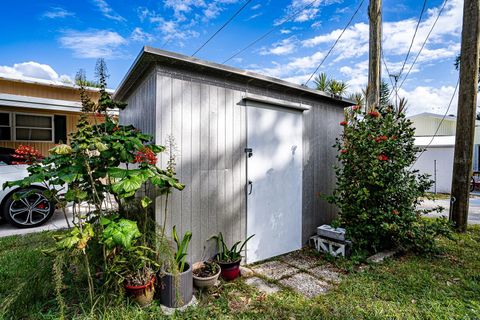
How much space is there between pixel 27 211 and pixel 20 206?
0.16 metres

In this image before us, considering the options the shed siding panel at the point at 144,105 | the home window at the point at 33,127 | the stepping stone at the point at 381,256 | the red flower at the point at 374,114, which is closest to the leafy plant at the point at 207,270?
the shed siding panel at the point at 144,105

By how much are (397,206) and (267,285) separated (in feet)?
7.52

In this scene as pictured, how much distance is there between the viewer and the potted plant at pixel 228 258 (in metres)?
2.74

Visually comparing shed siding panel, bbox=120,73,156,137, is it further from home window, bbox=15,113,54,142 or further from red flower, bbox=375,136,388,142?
home window, bbox=15,113,54,142

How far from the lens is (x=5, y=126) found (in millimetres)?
6668

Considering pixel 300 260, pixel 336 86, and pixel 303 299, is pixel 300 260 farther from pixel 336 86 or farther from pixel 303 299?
pixel 336 86

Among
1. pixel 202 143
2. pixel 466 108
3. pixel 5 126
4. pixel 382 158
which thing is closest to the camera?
pixel 202 143

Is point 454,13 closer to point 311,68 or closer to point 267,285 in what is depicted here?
point 311,68

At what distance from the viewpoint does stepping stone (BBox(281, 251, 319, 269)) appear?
3.27 metres

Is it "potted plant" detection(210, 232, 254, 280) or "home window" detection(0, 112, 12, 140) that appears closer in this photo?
"potted plant" detection(210, 232, 254, 280)

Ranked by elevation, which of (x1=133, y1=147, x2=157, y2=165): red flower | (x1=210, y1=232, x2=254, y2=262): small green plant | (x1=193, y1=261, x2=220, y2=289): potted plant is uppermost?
(x1=133, y1=147, x2=157, y2=165): red flower

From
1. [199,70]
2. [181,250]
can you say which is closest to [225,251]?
[181,250]

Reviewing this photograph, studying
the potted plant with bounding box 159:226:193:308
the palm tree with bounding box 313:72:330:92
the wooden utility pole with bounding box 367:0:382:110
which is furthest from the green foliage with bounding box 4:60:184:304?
the palm tree with bounding box 313:72:330:92

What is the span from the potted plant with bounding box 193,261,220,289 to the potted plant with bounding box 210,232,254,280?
0.10m
